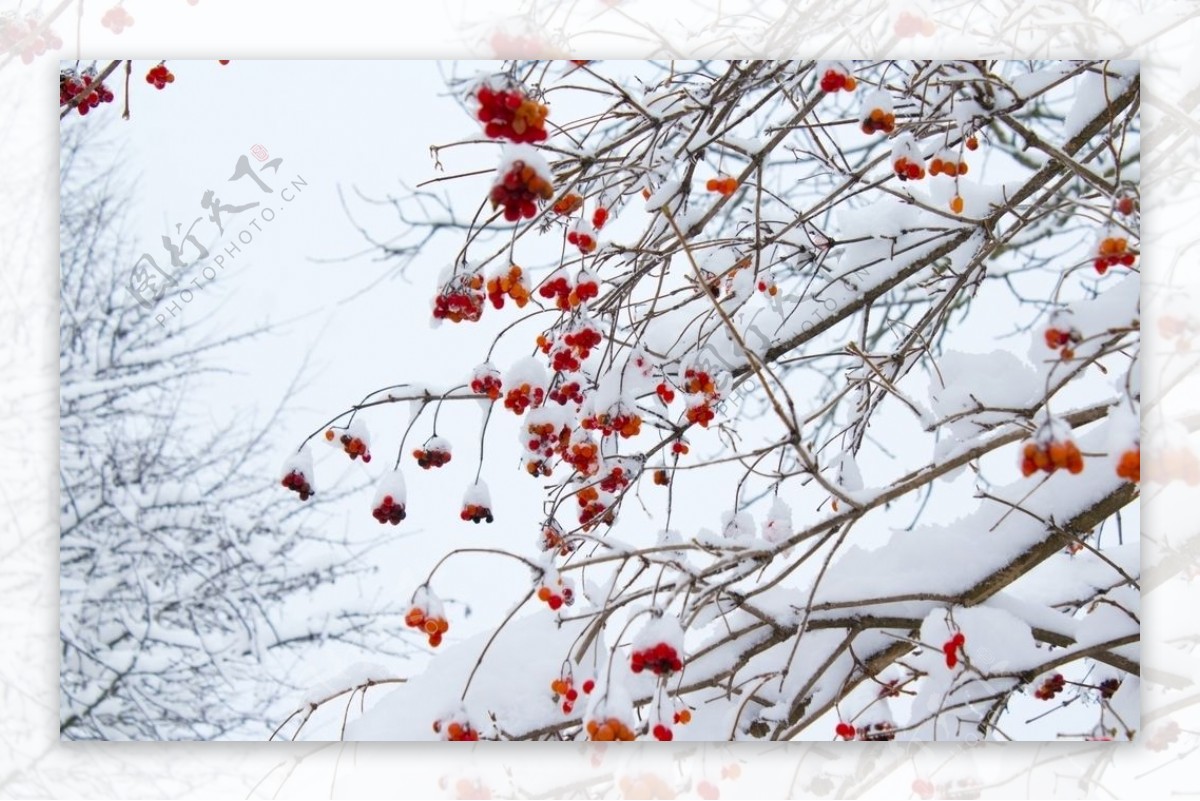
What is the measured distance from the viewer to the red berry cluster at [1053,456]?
3.94ft

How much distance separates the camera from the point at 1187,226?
1767 millimetres

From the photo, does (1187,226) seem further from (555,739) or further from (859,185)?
(555,739)

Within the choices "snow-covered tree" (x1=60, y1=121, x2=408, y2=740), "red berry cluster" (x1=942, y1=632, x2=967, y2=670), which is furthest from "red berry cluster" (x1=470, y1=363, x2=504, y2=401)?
"red berry cluster" (x1=942, y1=632, x2=967, y2=670)

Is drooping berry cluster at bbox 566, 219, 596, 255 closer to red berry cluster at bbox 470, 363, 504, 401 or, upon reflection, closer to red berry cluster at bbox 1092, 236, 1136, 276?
red berry cluster at bbox 470, 363, 504, 401

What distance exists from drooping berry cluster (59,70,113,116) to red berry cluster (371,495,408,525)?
0.79 meters

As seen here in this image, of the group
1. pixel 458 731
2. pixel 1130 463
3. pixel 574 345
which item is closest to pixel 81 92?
pixel 574 345

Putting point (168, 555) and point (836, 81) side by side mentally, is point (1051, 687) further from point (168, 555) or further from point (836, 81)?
point (168, 555)

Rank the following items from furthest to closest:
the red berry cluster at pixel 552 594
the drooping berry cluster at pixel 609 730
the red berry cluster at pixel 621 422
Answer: the red berry cluster at pixel 621 422, the red berry cluster at pixel 552 594, the drooping berry cluster at pixel 609 730

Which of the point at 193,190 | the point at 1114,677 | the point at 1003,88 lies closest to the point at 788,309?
the point at 1003,88

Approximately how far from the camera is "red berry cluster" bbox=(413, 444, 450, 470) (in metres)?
1.69

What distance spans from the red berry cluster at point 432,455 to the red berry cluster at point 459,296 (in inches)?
9.4

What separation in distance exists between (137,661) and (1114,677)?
1.54 metres

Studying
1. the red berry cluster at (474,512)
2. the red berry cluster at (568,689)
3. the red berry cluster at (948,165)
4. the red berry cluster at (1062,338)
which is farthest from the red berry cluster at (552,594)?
the red berry cluster at (948,165)

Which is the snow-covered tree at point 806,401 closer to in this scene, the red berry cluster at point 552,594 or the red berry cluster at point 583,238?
the red berry cluster at point 583,238
